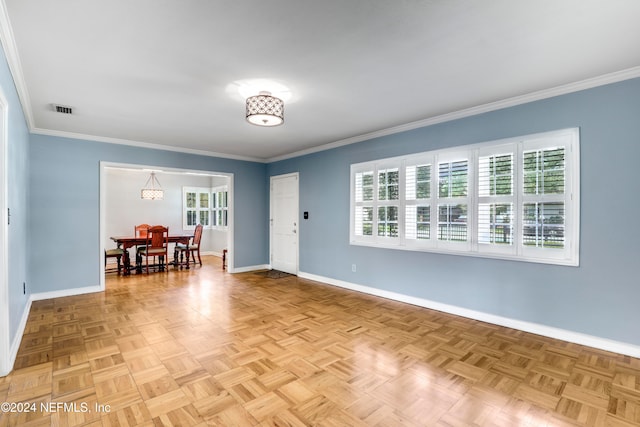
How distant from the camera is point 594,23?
6.28ft

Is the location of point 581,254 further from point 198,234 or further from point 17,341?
point 198,234

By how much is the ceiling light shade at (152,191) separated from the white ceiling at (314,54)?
11.5 feet

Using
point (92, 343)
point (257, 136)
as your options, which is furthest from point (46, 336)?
point (257, 136)

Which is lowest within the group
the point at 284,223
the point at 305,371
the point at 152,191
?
the point at 305,371

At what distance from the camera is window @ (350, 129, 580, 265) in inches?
115

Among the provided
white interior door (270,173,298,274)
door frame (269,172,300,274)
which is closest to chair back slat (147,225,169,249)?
door frame (269,172,300,274)

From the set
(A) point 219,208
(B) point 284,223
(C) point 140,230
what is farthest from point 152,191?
(B) point 284,223

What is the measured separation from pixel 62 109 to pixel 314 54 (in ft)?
10.2

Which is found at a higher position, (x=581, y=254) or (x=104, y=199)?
(x=104, y=199)

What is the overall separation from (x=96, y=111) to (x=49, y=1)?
82.9 inches

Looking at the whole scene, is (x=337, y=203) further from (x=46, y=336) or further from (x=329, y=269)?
(x=46, y=336)

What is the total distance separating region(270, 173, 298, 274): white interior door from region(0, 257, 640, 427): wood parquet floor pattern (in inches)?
92.5

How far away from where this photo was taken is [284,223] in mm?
6270

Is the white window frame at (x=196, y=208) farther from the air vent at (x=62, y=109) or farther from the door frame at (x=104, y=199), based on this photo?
the air vent at (x=62, y=109)
